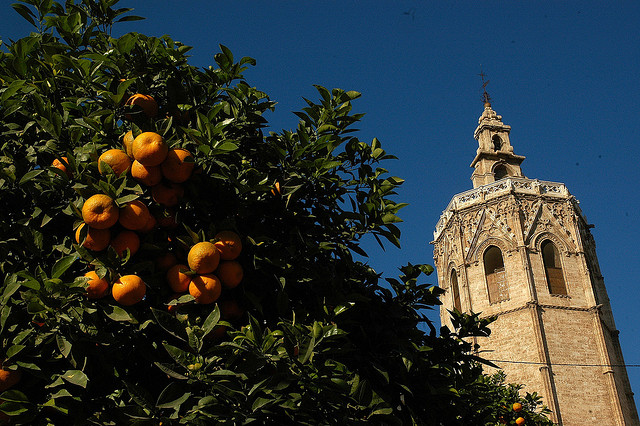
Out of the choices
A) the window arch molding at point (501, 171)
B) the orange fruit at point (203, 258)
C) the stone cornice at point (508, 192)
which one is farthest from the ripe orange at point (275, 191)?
the window arch molding at point (501, 171)

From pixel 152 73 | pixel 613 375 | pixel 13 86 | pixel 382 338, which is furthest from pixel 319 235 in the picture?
pixel 613 375

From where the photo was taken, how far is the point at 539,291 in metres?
37.0

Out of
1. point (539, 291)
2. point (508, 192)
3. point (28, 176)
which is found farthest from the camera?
point (508, 192)

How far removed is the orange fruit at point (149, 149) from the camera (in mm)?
3994

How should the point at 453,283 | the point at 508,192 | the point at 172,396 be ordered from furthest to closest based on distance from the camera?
the point at 453,283, the point at 508,192, the point at 172,396

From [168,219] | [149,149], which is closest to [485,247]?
[168,219]

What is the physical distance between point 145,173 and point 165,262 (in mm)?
574

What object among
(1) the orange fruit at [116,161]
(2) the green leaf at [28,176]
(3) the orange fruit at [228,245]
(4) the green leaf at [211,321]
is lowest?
(4) the green leaf at [211,321]

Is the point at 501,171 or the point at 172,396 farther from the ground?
the point at 501,171

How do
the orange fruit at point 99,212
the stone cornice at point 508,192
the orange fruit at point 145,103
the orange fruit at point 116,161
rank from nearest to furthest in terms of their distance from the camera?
the orange fruit at point 99,212, the orange fruit at point 116,161, the orange fruit at point 145,103, the stone cornice at point 508,192

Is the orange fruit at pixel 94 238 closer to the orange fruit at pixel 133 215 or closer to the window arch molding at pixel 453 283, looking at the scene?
the orange fruit at pixel 133 215

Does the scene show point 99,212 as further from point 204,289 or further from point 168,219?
point 204,289

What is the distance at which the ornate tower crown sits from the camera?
44406mm

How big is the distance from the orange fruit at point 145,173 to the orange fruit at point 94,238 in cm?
39
